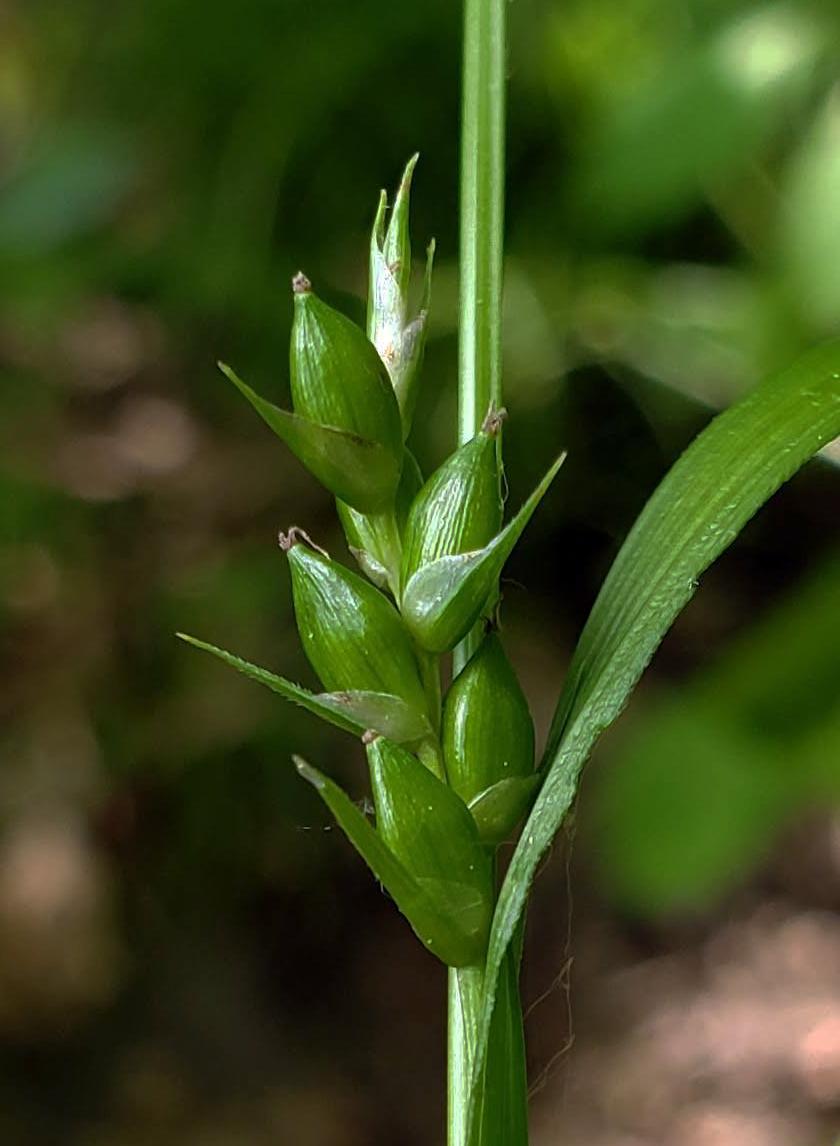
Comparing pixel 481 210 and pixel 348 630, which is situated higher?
pixel 481 210

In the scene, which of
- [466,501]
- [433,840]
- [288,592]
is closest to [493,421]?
[466,501]

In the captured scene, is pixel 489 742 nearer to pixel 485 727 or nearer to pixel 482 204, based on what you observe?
pixel 485 727

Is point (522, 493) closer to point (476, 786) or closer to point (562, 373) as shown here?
point (562, 373)

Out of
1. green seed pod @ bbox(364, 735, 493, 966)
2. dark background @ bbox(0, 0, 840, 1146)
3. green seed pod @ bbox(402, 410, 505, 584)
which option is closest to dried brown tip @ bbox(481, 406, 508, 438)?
green seed pod @ bbox(402, 410, 505, 584)

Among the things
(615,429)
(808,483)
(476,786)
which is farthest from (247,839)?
(476,786)

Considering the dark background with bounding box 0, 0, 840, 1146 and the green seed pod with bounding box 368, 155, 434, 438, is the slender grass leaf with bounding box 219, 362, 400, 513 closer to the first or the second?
the green seed pod with bounding box 368, 155, 434, 438

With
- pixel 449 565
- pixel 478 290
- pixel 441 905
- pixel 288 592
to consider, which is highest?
pixel 288 592
